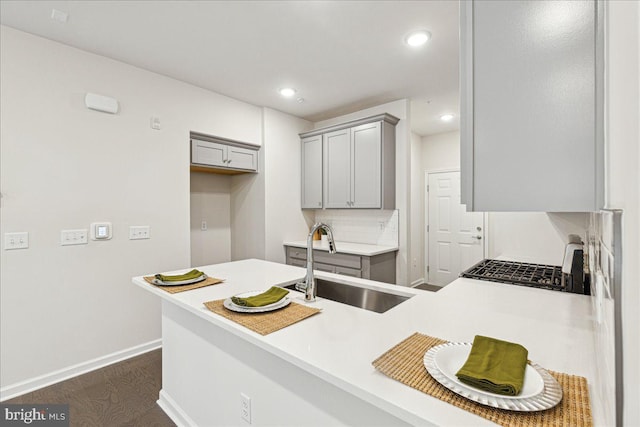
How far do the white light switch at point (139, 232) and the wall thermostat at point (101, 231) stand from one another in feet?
0.59

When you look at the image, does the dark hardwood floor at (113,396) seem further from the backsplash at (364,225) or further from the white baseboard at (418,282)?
the white baseboard at (418,282)

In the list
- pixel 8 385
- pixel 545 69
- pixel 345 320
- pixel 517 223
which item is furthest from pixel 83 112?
pixel 517 223

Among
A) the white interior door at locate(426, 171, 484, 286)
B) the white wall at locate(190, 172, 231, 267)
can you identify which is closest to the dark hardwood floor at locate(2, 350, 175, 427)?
the white wall at locate(190, 172, 231, 267)

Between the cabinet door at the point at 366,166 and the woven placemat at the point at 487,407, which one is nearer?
the woven placemat at the point at 487,407

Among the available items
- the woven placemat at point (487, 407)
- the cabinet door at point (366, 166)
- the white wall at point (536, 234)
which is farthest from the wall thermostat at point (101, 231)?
the white wall at point (536, 234)

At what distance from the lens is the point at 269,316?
49.0 inches

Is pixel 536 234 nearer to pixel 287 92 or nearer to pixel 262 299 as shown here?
pixel 262 299

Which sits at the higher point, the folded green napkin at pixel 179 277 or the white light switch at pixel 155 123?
the white light switch at pixel 155 123

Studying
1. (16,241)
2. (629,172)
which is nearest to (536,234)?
(629,172)

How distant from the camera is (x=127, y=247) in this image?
278cm

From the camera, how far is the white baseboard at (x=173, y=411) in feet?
5.87

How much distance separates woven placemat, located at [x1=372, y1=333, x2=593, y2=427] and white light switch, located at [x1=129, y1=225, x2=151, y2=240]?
2.71 meters

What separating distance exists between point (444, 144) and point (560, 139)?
4.75 metres

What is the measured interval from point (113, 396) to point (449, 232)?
15.7 feet
